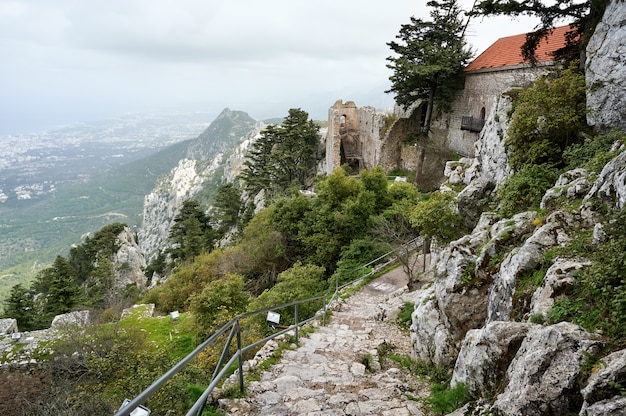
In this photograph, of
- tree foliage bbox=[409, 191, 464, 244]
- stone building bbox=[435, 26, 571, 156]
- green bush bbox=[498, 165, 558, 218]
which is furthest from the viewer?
stone building bbox=[435, 26, 571, 156]

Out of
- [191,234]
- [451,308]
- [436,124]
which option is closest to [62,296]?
[191,234]

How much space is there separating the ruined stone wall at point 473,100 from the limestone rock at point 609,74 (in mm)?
10941

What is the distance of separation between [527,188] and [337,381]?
5911mm

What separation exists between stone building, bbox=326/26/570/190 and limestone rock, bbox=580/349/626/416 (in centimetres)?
1665

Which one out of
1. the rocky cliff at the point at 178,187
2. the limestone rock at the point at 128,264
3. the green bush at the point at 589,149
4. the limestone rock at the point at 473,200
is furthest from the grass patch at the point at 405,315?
the rocky cliff at the point at 178,187

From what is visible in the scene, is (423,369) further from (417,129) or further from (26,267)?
(26,267)

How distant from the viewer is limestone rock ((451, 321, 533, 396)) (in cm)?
398

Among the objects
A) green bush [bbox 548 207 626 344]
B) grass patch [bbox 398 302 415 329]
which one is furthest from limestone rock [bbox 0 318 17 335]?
green bush [bbox 548 207 626 344]

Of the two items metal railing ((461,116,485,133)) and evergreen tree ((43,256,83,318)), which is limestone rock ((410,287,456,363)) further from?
evergreen tree ((43,256,83,318))

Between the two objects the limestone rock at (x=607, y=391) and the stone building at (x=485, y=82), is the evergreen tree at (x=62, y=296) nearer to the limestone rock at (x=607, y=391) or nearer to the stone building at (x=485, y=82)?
the stone building at (x=485, y=82)

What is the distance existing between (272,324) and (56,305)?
2668 centimetres

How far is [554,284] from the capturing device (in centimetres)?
431

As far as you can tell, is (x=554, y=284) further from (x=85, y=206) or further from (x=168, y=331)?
(x=85, y=206)

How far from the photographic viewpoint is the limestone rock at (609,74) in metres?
7.93
